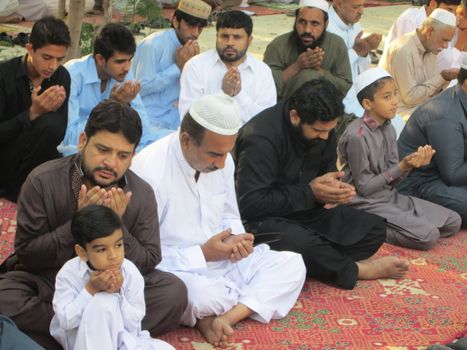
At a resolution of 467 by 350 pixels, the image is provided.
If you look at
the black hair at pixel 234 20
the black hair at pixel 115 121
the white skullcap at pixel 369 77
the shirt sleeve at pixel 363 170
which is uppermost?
the black hair at pixel 115 121

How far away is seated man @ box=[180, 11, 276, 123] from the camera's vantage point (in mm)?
6371

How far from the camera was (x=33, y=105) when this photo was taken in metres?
5.44

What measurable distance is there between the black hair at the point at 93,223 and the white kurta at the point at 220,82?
267 cm

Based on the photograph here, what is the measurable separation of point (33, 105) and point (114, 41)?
27.1 inches

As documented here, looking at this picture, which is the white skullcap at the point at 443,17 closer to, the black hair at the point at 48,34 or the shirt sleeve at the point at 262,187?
the shirt sleeve at the point at 262,187

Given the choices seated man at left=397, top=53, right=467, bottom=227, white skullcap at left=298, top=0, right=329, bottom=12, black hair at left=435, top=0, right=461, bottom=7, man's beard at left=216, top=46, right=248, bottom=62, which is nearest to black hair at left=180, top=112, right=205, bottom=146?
man's beard at left=216, top=46, right=248, bottom=62

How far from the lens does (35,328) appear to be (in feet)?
13.3

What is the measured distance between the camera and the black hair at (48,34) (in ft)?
17.4

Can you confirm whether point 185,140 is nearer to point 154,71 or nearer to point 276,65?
point 154,71

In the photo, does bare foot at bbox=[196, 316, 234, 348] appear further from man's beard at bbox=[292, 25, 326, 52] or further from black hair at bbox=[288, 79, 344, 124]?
man's beard at bbox=[292, 25, 326, 52]

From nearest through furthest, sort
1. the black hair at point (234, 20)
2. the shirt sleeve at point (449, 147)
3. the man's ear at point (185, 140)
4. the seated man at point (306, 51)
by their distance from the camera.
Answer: the man's ear at point (185, 140)
the shirt sleeve at point (449, 147)
the black hair at point (234, 20)
the seated man at point (306, 51)

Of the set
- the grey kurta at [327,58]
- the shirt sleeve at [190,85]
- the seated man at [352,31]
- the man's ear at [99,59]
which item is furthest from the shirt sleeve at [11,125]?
the seated man at [352,31]

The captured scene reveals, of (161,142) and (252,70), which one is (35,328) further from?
(252,70)

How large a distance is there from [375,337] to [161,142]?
1.47 m
